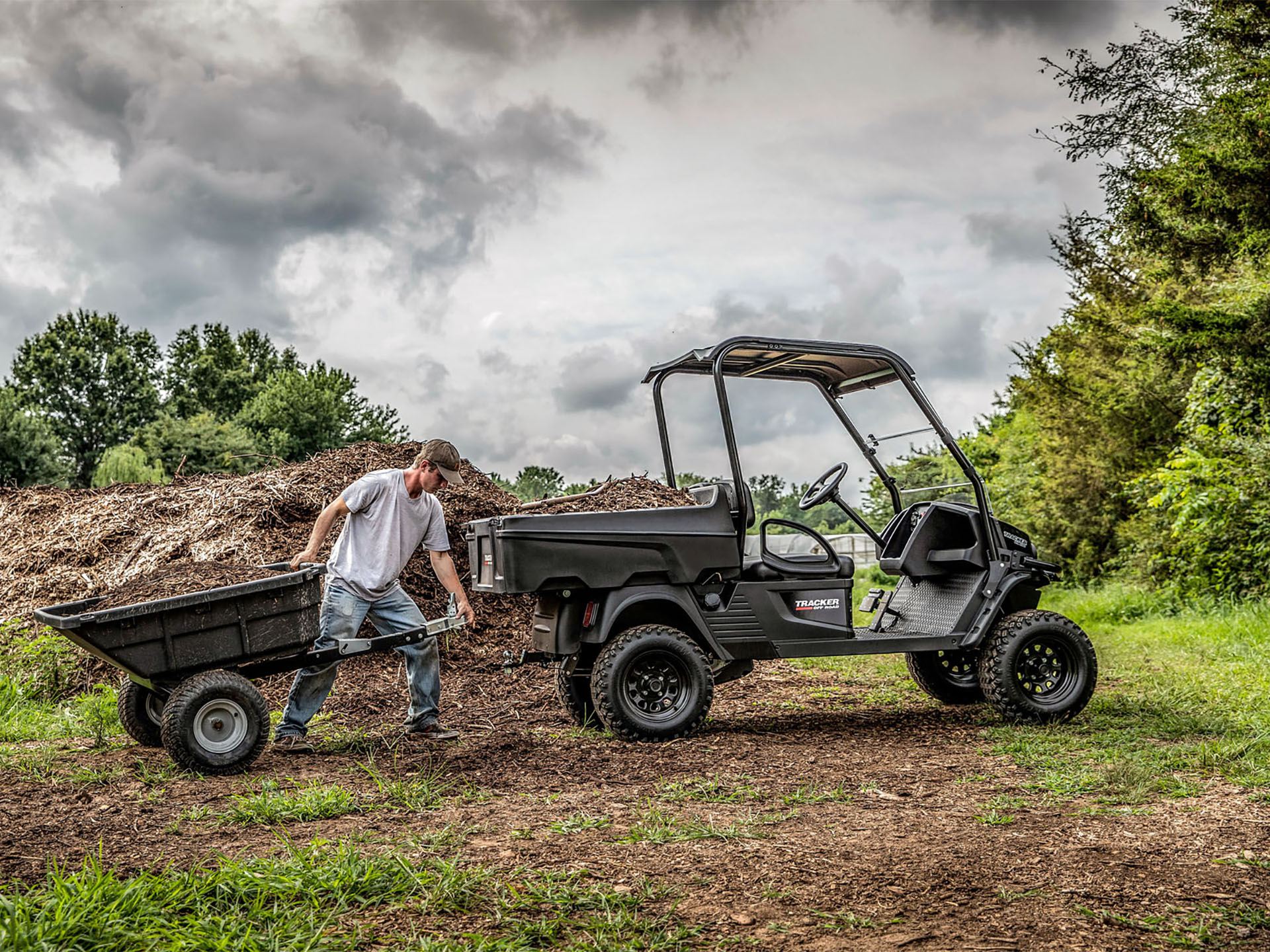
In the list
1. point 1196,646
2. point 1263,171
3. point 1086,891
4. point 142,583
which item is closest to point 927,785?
point 1086,891

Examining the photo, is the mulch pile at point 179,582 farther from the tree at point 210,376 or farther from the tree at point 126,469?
the tree at point 210,376

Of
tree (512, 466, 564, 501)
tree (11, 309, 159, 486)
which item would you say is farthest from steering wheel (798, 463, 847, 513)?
tree (11, 309, 159, 486)

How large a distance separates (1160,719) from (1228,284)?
23.9 ft

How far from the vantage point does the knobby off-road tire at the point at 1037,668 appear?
23.3 feet

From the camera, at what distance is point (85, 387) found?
50.0 meters

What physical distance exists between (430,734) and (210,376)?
2064 inches

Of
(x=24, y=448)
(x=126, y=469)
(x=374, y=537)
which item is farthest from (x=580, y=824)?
(x=24, y=448)

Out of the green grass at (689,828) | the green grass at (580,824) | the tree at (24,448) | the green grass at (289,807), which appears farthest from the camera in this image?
the tree at (24,448)

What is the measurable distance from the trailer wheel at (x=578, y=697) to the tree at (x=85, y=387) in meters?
46.3

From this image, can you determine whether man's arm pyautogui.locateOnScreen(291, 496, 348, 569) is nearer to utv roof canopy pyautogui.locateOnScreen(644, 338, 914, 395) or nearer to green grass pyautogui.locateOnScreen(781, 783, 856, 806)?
utv roof canopy pyautogui.locateOnScreen(644, 338, 914, 395)

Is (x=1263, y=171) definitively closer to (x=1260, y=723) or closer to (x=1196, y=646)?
(x=1196, y=646)

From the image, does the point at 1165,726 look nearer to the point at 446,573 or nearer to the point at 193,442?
the point at 446,573

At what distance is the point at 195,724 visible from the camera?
19.0 feet

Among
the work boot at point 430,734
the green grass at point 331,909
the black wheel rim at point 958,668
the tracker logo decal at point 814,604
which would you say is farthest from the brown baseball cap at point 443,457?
the black wheel rim at point 958,668
